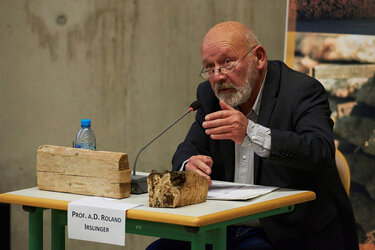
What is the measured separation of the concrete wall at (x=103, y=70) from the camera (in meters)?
3.86

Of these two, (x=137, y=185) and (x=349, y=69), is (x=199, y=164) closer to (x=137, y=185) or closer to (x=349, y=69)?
(x=137, y=185)

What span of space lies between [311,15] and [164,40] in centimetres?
97

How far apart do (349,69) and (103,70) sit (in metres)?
1.62

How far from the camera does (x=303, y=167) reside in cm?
228

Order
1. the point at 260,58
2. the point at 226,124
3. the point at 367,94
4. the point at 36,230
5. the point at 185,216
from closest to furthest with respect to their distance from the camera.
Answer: the point at 185,216
the point at 226,124
the point at 36,230
the point at 260,58
the point at 367,94

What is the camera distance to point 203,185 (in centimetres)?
203

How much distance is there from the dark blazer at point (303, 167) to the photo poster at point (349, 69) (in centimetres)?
95

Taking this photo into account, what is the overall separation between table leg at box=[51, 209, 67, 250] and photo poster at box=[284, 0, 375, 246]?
1850mm

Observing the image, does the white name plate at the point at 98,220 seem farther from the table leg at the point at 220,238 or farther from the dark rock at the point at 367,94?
the dark rock at the point at 367,94

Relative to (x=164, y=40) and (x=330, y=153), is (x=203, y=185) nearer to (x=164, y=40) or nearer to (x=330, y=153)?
(x=330, y=153)

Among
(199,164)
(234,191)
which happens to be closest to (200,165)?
(199,164)

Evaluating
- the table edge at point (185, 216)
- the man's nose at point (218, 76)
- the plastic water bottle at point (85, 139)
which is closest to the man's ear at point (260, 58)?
the man's nose at point (218, 76)

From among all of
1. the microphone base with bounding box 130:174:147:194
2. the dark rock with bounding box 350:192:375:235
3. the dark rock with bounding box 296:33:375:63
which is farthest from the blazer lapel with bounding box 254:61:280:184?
the dark rock with bounding box 350:192:375:235

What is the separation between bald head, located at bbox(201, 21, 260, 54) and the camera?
8.40 ft
